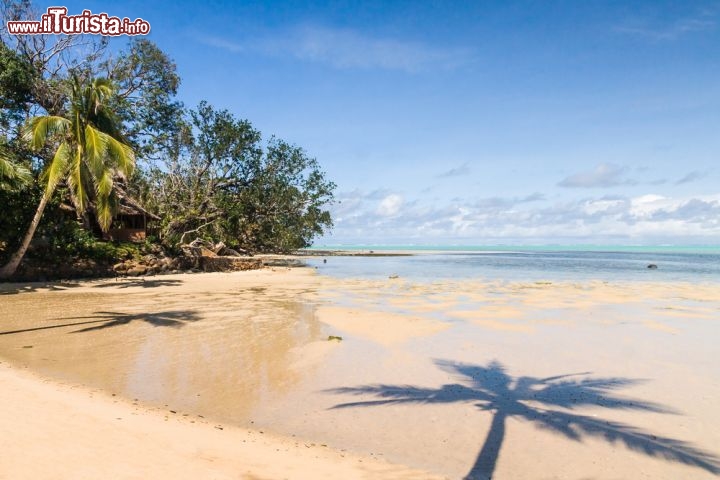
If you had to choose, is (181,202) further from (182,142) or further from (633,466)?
(633,466)

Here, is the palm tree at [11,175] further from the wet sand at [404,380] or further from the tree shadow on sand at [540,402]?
the tree shadow on sand at [540,402]

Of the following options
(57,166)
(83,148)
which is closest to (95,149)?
(83,148)

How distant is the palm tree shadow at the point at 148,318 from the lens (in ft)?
44.2

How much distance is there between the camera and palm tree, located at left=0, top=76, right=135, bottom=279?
19719 millimetres

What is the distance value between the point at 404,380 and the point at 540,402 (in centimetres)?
249

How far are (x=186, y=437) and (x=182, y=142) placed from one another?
126 ft

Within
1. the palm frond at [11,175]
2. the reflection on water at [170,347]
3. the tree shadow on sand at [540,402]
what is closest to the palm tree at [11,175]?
the palm frond at [11,175]

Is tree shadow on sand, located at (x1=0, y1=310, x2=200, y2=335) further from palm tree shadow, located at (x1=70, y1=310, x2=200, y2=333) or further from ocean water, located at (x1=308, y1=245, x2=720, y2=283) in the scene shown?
ocean water, located at (x1=308, y1=245, x2=720, y2=283)

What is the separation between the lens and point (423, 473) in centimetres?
501

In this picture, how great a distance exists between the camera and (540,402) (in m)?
7.38

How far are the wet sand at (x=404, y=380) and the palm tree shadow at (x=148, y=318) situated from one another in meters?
0.07

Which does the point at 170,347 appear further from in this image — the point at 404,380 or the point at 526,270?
the point at 526,270

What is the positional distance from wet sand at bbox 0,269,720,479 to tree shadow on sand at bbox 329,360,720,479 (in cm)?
3

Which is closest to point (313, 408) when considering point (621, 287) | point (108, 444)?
point (108, 444)
